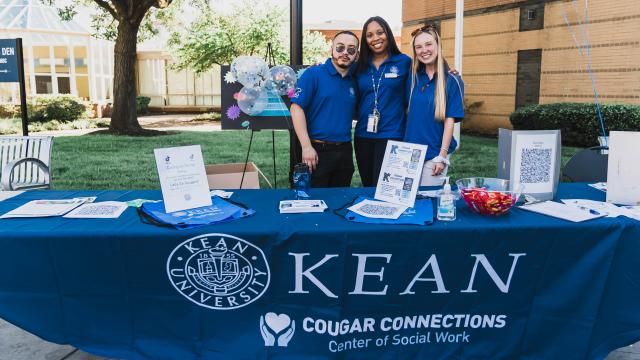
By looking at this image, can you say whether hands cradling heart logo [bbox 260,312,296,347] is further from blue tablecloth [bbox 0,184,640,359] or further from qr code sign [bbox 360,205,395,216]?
qr code sign [bbox 360,205,395,216]

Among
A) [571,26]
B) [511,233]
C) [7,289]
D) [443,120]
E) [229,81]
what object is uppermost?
[571,26]

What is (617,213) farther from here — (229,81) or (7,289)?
(229,81)

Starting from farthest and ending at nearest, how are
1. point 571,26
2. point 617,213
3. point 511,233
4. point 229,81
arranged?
point 571,26 → point 229,81 → point 617,213 → point 511,233

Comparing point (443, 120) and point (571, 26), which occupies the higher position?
point (571, 26)

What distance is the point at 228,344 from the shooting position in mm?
1905

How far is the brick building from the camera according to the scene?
8688 millimetres

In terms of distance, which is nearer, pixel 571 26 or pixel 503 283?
pixel 503 283

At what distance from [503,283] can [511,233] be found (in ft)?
0.66

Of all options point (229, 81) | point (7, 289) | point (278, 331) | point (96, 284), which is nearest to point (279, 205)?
point (278, 331)

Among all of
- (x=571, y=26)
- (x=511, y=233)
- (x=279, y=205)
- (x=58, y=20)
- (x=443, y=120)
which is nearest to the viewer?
(x=511, y=233)

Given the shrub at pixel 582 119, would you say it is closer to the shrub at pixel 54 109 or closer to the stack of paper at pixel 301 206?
the stack of paper at pixel 301 206

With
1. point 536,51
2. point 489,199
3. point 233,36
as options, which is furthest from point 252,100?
point 233,36

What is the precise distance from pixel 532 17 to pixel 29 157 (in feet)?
33.0

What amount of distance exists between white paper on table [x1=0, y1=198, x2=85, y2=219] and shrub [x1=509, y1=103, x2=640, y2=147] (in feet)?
26.7
